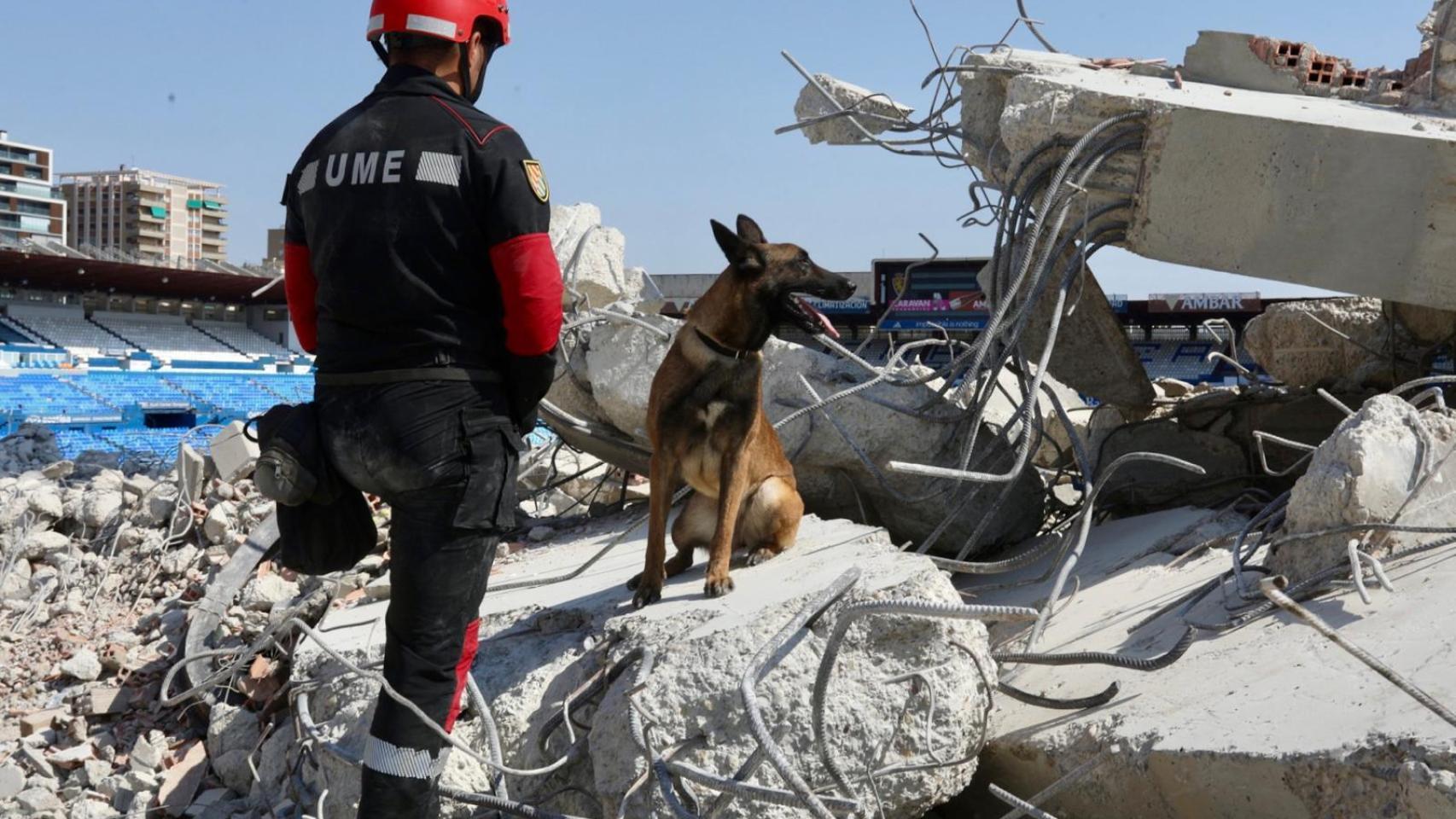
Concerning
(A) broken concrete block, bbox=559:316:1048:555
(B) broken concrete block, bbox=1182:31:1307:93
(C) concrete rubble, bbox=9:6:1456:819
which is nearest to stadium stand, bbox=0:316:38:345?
(C) concrete rubble, bbox=9:6:1456:819

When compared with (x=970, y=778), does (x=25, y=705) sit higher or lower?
lower

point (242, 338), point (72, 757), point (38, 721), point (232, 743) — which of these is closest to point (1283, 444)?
point (232, 743)

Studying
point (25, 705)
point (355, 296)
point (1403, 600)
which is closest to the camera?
point (355, 296)

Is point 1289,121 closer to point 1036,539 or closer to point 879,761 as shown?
point 1036,539

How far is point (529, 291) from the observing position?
2682 mm

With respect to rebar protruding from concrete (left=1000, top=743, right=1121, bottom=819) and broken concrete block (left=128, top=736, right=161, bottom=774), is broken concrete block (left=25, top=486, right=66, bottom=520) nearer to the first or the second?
broken concrete block (left=128, top=736, right=161, bottom=774)

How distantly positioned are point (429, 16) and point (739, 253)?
1.31 meters

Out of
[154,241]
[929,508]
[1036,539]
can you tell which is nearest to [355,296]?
[929,508]

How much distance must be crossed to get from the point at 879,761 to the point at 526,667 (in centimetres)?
121

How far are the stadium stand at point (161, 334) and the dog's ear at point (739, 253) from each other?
3436 cm

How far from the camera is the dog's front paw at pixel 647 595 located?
3.63 m

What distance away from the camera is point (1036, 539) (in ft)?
18.4

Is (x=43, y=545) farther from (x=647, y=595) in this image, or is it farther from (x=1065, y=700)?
(x=1065, y=700)

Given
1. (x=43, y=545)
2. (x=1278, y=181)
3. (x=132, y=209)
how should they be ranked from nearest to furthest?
(x=1278, y=181), (x=43, y=545), (x=132, y=209)
